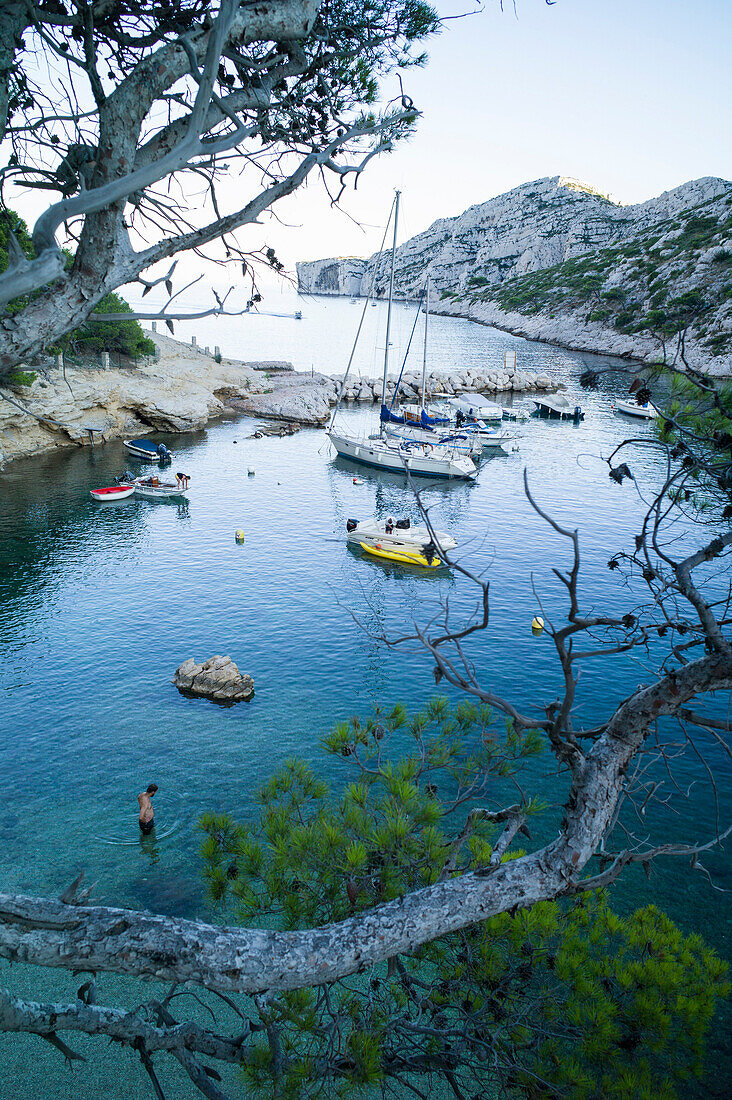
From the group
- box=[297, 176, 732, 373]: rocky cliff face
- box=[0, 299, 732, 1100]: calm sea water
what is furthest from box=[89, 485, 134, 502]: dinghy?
box=[297, 176, 732, 373]: rocky cliff face

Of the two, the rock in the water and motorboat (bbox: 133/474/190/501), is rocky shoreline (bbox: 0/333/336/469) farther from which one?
the rock in the water

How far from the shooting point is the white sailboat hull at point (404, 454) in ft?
136

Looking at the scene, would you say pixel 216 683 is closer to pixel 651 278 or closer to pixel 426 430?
pixel 426 430

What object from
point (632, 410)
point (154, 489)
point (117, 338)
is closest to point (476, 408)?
point (632, 410)

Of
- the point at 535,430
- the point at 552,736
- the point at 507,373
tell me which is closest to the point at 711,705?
the point at 552,736

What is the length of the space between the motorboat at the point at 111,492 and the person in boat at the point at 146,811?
24566mm

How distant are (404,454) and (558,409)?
91.2 ft

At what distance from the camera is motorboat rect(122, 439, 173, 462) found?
43.4 metres

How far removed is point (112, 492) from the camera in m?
35.6

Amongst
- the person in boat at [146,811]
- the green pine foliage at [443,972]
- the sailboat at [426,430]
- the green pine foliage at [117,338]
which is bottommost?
the person in boat at [146,811]

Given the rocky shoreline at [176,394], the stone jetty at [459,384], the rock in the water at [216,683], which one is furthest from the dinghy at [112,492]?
the stone jetty at [459,384]

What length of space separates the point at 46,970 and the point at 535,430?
56.3 metres

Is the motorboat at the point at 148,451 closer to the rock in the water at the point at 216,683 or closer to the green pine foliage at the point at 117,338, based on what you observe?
the green pine foliage at the point at 117,338

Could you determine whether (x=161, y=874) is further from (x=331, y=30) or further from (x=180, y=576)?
(x=180, y=576)
